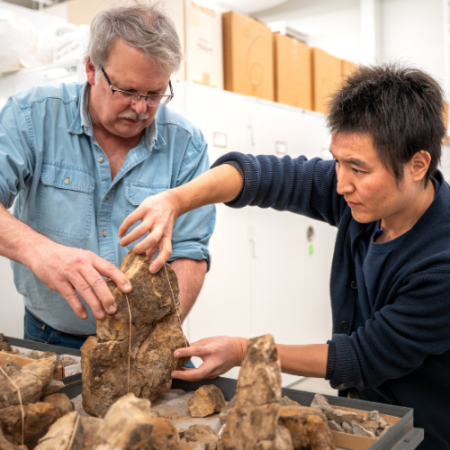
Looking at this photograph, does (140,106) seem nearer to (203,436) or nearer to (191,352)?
(191,352)

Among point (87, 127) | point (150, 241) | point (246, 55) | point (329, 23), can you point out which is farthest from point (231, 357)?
point (329, 23)

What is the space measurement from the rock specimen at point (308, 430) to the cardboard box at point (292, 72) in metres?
2.99

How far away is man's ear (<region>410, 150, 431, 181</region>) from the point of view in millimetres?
1166

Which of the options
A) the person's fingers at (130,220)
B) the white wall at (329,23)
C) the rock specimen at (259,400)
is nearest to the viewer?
the rock specimen at (259,400)

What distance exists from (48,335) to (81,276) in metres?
0.64

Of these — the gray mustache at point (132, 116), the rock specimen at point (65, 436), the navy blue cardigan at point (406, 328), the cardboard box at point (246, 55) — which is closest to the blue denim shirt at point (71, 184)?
the gray mustache at point (132, 116)

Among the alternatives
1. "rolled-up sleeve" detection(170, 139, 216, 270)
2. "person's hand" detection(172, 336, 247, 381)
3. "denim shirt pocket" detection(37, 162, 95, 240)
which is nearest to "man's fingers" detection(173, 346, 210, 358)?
"person's hand" detection(172, 336, 247, 381)

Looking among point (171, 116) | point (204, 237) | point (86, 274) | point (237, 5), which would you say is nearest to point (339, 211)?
point (204, 237)

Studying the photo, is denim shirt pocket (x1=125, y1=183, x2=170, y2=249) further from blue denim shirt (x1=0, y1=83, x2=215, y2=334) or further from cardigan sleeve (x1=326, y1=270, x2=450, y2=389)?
cardigan sleeve (x1=326, y1=270, x2=450, y2=389)

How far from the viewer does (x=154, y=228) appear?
1.20 m

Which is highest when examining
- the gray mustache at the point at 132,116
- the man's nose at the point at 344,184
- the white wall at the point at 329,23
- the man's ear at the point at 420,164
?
the white wall at the point at 329,23

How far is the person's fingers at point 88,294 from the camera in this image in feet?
3.58

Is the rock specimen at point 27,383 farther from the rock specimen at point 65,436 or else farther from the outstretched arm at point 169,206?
the outstretched arm at point 169,206

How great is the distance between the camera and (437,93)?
120 centimetres
